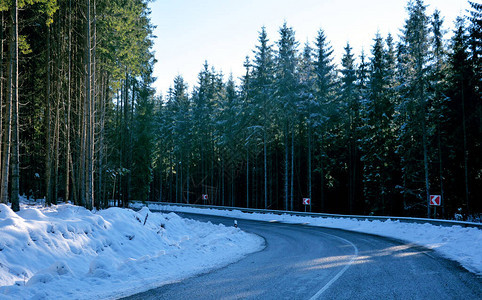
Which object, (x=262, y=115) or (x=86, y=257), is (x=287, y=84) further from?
(x=86, y=257)

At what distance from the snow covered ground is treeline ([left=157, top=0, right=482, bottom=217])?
33.3 ft

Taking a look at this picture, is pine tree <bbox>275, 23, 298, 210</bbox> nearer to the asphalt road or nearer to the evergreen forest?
the evergreen forest

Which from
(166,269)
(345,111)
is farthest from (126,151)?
(166,269)

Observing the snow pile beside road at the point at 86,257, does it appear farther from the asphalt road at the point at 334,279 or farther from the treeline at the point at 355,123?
the treeline at the point at 355,123

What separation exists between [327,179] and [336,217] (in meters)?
17.8

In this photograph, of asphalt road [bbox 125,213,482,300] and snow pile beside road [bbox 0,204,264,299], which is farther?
snow pile beside road [bbox 0,204,264,299]

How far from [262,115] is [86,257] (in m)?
30.8

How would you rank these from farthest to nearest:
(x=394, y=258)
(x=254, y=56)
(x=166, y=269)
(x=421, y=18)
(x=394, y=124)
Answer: (x=254, y=56) < (x=394, y=124) < (x=421, y=18) < (x=394, y=258) < (x=166, y=269)

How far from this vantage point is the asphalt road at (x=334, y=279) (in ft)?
20.7

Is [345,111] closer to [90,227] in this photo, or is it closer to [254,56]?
[254,56]

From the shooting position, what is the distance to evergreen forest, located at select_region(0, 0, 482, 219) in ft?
61.0

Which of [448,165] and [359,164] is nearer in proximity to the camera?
[448,165]

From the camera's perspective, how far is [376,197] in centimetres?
3556

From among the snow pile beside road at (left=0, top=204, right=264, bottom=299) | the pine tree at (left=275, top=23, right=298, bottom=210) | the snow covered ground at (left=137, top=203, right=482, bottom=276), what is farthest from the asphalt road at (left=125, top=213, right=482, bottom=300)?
the pine tree at (left=275, top=23, right=298, bottom=210)
